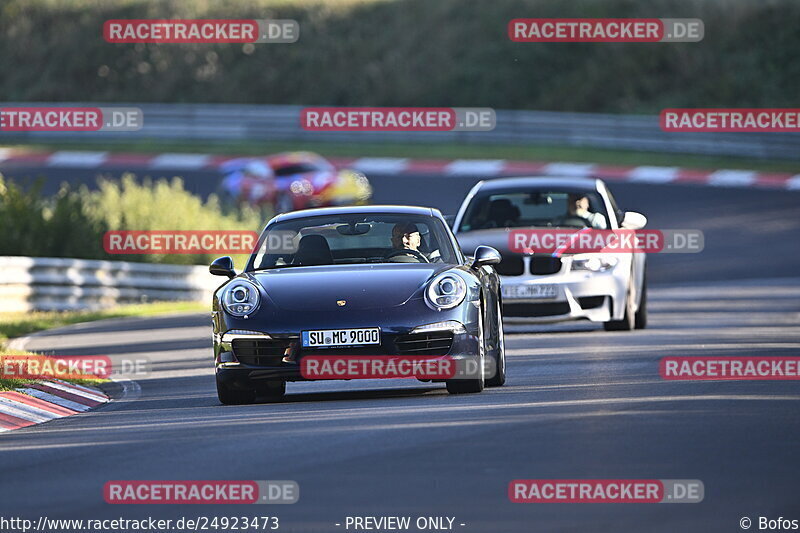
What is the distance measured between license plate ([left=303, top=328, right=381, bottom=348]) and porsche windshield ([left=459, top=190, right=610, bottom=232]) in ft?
21.9

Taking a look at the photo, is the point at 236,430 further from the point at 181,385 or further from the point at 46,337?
the point at 46,337

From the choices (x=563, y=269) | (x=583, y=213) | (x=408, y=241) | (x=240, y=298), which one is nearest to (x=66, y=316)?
(x=583, y=213)

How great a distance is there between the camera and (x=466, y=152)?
43219 millimetres

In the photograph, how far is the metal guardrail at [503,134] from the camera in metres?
40.0

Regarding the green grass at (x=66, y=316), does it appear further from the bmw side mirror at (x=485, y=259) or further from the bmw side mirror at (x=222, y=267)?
the bmw side mirror at (x=485, y=259)

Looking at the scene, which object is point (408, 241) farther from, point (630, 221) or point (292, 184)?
point (292, 184)

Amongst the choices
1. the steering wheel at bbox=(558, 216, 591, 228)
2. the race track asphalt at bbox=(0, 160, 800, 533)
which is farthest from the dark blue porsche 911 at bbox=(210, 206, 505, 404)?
the steering wheel at bbox=(558, 216, 591, 228)

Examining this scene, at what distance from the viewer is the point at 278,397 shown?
12.1m

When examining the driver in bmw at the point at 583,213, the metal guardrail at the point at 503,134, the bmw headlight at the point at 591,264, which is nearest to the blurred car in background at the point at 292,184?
the metal guardrail at the point at 503,134

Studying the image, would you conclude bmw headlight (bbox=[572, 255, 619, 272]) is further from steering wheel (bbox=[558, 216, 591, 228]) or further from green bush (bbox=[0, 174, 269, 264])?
green bush (bbox=[0, 174, 269, 264])

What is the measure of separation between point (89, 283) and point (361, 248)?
41.0 ft

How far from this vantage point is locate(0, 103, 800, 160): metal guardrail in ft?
131

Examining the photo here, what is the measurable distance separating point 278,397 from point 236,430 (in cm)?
215

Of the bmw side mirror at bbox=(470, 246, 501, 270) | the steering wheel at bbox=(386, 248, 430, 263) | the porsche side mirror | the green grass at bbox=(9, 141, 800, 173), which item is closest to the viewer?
the steering wheel at bbox=(386, 248, 430, 263)
